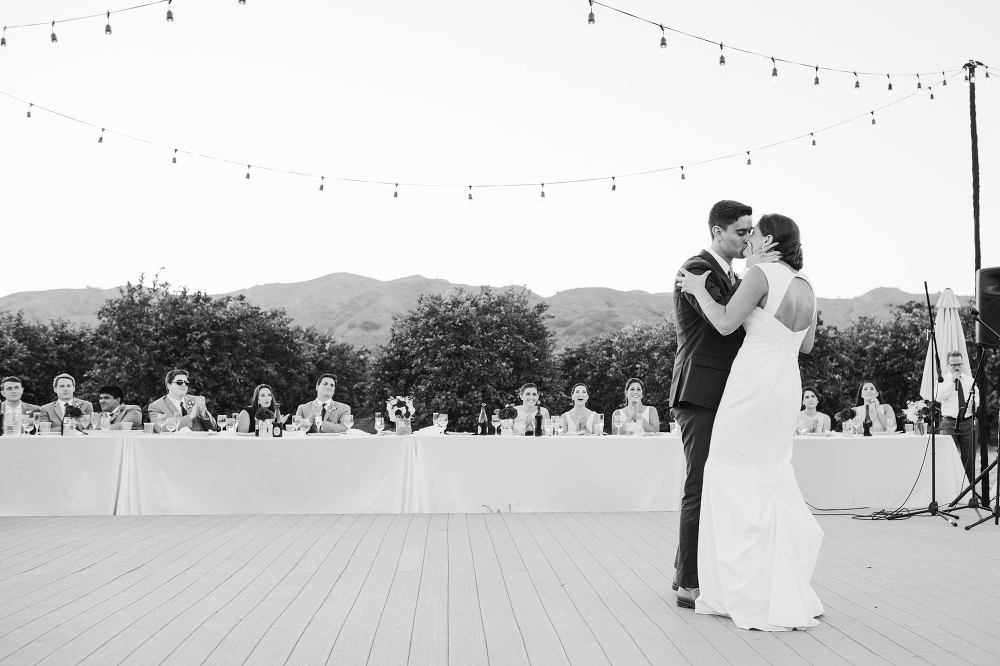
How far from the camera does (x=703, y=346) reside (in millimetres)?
3596

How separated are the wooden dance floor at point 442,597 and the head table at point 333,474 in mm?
543

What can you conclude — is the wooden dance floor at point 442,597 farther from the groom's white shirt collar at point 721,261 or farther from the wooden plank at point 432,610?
the groom's white shirt collar at point 721,261

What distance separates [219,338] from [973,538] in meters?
28.7

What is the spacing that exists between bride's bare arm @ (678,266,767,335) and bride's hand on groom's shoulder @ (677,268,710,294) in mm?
22

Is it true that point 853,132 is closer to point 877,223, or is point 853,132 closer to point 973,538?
point 973,538

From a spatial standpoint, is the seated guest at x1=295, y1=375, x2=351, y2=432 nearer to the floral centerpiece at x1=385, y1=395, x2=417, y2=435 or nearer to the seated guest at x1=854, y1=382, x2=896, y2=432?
the floral centerpiece at x1=385, y1=395, x2=417, y2=435

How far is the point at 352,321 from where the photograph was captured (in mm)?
86812

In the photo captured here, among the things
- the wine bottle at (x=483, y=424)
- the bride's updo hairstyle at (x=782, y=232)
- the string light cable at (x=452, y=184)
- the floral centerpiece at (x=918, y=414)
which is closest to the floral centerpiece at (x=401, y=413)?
the wine bottle at (x=483, y=424)

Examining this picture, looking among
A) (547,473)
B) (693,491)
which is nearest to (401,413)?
(547,473)

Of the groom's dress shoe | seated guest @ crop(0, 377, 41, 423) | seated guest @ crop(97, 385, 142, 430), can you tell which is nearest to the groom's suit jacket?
the groom's dress shoe

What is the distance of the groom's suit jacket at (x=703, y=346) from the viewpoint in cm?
357

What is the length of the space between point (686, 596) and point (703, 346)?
1029 millimetres

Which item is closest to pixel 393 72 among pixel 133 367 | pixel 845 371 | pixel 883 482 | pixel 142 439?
pixel 142 439

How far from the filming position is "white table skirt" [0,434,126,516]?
6.49 m
